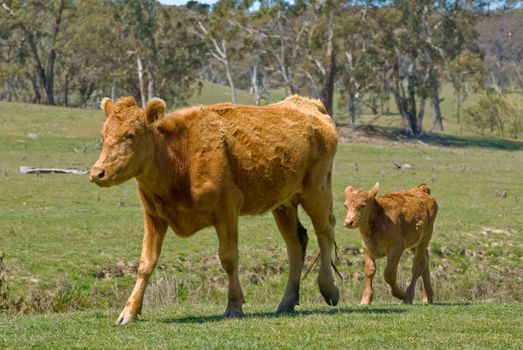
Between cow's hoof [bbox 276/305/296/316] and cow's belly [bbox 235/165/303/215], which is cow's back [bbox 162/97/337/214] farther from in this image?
cow's hoof [bbox 276/305/296/316]

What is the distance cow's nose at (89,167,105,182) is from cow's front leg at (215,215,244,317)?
53.5 inches

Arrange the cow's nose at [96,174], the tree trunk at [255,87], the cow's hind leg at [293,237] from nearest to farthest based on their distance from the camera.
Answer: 1. the cow's nose at [96,174]
2. the cow's hind leg at [293,237]
3. the tree trunk at [255,87]

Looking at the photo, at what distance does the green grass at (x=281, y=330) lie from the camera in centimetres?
856

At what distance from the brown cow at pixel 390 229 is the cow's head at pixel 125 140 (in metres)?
4.26

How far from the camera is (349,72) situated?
6625 cm

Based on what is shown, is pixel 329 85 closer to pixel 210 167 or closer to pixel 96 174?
pixel 210 167

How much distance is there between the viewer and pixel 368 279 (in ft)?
45.4

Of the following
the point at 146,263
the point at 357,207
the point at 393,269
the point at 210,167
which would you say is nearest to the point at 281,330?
the point at 146,263

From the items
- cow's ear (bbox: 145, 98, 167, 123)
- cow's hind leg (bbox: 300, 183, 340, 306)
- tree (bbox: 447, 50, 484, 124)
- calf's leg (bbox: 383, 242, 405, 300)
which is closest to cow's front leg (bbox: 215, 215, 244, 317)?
cow's ear (bbox: 145, 98, 167, 123)

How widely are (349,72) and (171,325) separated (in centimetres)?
5738

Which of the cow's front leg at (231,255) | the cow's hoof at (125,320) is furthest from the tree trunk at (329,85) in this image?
the cow's hoof at (125,320)

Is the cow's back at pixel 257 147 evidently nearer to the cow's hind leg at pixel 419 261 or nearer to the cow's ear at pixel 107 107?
the cow's ear at pixel 107 107

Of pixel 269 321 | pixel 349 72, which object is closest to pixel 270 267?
pixel 269 321

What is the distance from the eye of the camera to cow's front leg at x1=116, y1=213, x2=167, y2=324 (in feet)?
33.1
